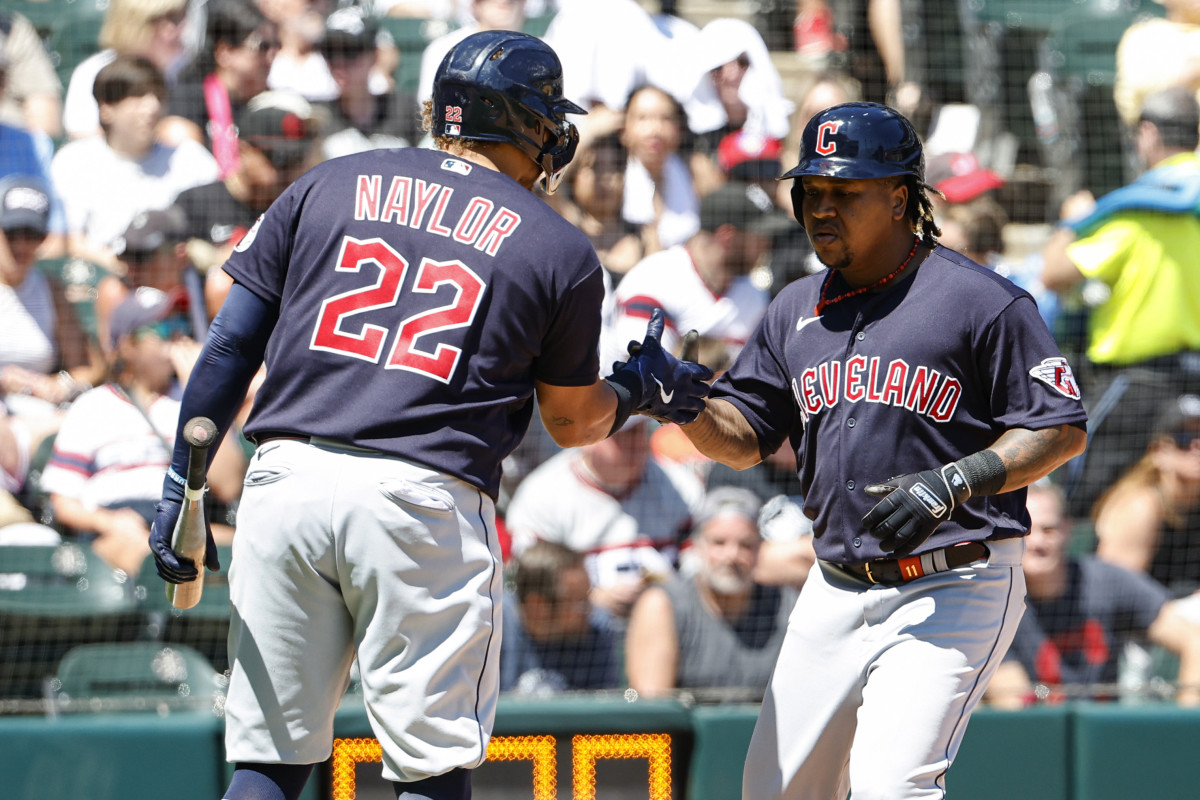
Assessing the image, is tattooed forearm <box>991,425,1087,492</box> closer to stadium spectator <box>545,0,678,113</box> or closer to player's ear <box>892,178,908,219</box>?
player's ear <box>892,178,908,219</box>

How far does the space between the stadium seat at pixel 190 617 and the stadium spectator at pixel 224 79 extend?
1985mm

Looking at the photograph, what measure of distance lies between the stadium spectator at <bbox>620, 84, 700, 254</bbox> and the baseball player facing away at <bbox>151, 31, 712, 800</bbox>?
3.25 m

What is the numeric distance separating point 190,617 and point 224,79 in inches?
101

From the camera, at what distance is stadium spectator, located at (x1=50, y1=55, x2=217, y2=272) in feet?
18.6

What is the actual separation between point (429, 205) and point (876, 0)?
4.70 m

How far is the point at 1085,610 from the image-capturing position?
15.9 ft

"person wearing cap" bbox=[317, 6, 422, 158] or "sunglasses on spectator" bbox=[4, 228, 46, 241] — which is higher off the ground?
"person wearing cap" bbox=[317, 6, 422, 158]

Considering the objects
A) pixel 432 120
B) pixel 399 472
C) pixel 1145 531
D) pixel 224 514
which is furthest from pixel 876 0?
pixel 399 472

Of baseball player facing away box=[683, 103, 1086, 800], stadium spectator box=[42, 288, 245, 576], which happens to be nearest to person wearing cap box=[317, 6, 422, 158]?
stadium spectator box=[42, 288, 245, 576]

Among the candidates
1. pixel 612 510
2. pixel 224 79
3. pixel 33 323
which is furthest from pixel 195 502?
pixel 224 79

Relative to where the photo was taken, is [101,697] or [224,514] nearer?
[101,697]

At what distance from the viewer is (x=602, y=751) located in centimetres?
414

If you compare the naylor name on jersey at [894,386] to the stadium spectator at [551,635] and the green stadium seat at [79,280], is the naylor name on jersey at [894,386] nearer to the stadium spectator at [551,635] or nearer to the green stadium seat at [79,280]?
the stadium spectator at [551,635]

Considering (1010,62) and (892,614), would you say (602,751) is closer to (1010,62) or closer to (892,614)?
(892,614)
